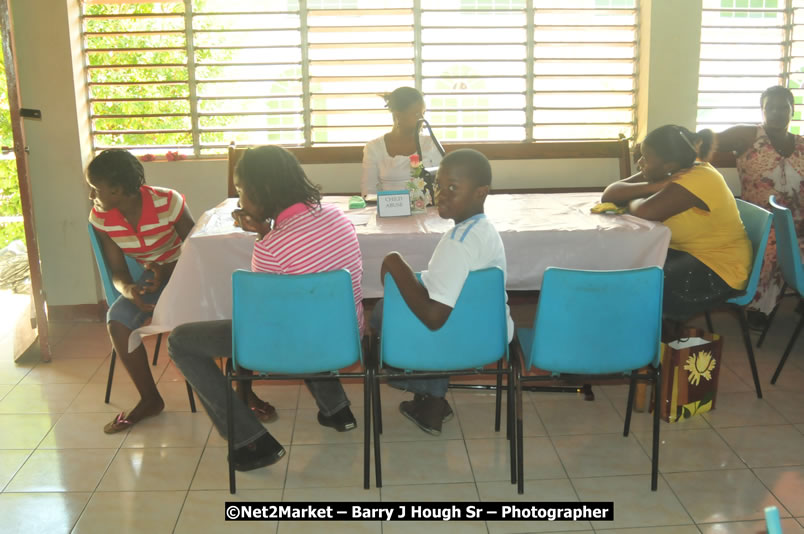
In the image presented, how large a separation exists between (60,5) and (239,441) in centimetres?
320

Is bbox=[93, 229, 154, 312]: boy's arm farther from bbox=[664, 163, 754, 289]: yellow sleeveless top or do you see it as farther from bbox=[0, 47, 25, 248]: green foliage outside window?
bbox=[0, 47, 25, 248]: green foliage outside window

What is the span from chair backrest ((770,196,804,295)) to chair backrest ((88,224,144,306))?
3001mm

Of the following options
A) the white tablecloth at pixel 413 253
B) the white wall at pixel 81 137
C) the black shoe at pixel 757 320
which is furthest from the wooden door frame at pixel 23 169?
the black shoe at pixel 757 320

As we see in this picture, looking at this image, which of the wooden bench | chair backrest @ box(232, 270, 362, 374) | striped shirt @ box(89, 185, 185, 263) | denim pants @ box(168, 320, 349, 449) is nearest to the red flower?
the wooden bench

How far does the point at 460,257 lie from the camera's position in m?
2.53

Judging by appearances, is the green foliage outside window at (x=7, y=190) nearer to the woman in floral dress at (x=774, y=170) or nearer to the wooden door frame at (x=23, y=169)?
the wooden door frame at (x=23, y=169)

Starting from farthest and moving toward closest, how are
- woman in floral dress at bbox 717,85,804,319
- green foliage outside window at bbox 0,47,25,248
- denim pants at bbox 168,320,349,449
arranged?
green foliage outside window at bbox 0,47,25,248 → woman in floral dress at bbox 717,85,804,319 → denim pants at bbox 168,320,349,449

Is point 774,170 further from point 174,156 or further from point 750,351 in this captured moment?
point 174,156

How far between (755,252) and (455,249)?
1.67 meters

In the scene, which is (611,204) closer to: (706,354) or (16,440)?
(706,354)

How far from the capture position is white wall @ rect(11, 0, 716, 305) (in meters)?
4.64

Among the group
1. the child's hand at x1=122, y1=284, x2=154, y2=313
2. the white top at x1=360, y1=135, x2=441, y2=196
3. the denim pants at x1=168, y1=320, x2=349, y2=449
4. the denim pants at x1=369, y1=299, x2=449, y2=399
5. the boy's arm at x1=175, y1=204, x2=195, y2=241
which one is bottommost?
the denim pants at x1=369, y1=299, x2=449, y2=399

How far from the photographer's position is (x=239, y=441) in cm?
289

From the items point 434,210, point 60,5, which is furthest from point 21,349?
point 434,210
